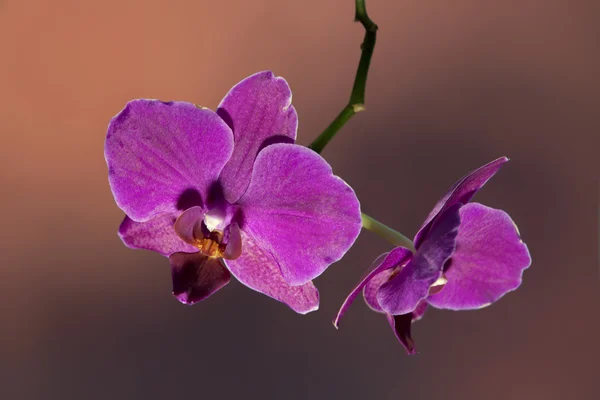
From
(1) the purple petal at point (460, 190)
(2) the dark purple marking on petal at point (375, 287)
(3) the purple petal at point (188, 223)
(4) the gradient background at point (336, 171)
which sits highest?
(1) the purple petal at point (460, 190)

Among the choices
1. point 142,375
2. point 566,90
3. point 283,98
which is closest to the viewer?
point 283,98

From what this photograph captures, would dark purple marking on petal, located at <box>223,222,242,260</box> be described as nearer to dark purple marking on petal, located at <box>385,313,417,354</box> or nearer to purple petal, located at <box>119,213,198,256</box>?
purple petal, located at <box>119,213,198,256</box>

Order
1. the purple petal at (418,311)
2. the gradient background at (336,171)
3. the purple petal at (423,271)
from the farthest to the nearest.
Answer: the gradient background at (336,171)
the purple petal at (418,311)
the purple petal at (423,271)

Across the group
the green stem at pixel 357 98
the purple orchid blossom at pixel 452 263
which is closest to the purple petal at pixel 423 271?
the purple orchid blossom at pixel 452 263

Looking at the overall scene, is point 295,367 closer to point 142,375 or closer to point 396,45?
point 142,375

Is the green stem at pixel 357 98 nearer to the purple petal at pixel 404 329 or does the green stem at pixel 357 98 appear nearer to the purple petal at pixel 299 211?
the purple petal at pixel 299 211

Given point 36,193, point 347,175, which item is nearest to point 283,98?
point 347,175

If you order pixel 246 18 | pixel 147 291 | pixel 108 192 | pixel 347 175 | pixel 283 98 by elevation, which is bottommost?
pixel 147 291
